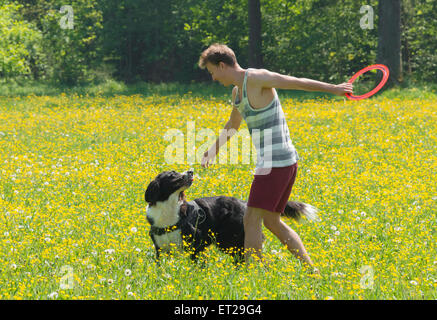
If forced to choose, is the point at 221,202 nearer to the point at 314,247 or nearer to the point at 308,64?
the point at 314,247

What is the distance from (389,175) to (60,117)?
10.6 metres

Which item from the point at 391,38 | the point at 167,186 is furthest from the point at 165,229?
the point at 391,38

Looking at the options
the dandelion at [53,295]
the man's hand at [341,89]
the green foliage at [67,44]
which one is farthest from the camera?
the green foliage at [67,44]

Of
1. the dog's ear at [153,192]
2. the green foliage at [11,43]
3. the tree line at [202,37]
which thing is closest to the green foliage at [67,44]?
the tree line at [202,37]

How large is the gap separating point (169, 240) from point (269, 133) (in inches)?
56.2

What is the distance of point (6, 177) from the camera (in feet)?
27.5

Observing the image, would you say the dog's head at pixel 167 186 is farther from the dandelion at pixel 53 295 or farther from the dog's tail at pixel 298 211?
the dandelion at pixel 53 295

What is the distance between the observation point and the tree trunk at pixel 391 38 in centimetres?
1983

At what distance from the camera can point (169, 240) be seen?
4.93 metres

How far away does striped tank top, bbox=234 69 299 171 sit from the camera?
439 centimetres

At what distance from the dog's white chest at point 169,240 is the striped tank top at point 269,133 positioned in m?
1.08

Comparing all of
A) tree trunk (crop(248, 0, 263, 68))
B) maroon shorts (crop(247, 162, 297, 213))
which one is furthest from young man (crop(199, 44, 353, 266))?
tree trunk (crop(248, 0, 263, 68))

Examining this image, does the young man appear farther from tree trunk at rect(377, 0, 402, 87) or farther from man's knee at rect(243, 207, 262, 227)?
tree trunk at rect(377, 0, 402, 87)

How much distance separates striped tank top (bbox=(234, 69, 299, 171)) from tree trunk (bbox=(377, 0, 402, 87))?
16.6 m
